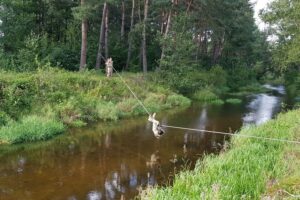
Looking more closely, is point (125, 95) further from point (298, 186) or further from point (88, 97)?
point (298, 186)

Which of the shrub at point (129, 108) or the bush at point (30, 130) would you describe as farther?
the shrub at point (129, 108)

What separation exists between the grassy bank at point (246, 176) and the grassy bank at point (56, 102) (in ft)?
27.3

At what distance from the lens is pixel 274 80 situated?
274ft

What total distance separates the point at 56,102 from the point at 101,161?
23.2 feet

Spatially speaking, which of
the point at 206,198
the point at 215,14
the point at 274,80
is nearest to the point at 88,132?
the point at 206,198

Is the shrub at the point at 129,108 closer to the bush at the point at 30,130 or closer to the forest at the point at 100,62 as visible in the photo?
the forest at the point at 100,62

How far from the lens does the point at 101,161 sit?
13070mm

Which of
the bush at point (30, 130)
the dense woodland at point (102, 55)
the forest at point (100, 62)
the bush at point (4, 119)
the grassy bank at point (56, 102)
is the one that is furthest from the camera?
the dense woodland at point (102, 55)

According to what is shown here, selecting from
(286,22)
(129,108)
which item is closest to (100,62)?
(129,108)

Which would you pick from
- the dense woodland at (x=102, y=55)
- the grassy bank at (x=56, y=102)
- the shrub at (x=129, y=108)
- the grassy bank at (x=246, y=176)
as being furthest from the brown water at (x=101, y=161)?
the dense woodland at (x=102, y=55)

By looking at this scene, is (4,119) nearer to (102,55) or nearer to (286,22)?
(102,55)

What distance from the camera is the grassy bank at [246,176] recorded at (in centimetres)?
741

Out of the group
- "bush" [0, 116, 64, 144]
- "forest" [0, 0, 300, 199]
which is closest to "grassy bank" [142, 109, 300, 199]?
"forest" [0, 0, 300, 199]

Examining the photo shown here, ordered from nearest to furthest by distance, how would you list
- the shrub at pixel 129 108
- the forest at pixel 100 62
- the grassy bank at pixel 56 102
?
the grassy bank at pixel 56 102 < the forest at pixel 100 62 < the shrub at pixel 129 108
